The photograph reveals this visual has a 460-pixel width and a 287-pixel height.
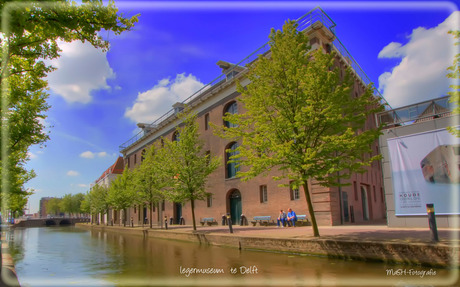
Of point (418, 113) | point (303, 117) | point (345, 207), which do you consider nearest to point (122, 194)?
point (345, 207)

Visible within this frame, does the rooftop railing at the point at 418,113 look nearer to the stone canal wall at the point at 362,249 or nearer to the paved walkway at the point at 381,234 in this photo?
the paved walkway at the point at 381,234

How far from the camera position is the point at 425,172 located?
1394 cm

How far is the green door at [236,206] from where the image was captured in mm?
26925

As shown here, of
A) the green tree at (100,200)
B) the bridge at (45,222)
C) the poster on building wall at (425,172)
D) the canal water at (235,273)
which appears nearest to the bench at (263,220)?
the poster on building wall at (425,172)

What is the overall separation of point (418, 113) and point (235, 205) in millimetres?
16944

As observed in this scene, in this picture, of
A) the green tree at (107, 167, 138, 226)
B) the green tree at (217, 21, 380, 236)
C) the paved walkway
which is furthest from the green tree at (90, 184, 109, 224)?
the green tree at (217, 21, 380, 236)

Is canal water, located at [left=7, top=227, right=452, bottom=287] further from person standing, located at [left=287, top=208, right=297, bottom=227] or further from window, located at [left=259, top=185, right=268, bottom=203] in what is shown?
window, located at [left=259, top=185, right=268, bottom=203]

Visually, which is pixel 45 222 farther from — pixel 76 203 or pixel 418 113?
pixel 418 113

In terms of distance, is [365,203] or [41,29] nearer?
[41,29]

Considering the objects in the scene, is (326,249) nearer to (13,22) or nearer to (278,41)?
(278,41)

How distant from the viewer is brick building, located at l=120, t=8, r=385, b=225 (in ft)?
65.4

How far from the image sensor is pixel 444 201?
1321 cm

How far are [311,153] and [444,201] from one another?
683 cm

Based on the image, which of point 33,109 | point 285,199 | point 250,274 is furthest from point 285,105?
point 33,109
